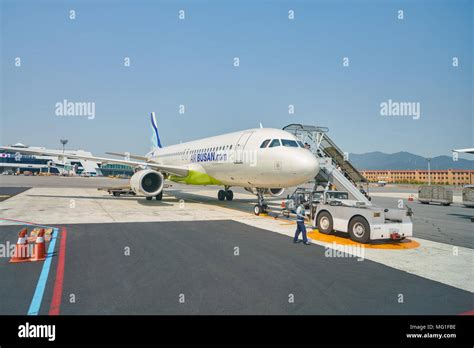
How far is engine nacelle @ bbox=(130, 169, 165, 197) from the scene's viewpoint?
20.5 m

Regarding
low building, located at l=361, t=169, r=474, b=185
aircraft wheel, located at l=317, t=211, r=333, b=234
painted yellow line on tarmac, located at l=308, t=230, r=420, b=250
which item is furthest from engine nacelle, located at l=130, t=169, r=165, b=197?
low building, located at l=361, t=169, r=474, b=185

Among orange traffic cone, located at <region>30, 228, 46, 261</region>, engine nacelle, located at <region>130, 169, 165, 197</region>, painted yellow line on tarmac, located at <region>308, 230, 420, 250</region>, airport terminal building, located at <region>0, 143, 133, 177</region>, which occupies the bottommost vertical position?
painted yellow line on tarmac, located at <region>308, 230, 420, 250</region>

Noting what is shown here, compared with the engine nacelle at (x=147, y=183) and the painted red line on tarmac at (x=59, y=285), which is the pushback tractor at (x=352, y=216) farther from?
the engine nacelle at (x=147, y=183)

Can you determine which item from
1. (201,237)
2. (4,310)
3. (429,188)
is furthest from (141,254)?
(429,188)

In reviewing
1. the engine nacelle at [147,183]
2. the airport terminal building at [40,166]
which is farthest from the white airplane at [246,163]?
the airport terminal building at [40,166]

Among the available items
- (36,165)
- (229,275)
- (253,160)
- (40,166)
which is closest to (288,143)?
(253,160)

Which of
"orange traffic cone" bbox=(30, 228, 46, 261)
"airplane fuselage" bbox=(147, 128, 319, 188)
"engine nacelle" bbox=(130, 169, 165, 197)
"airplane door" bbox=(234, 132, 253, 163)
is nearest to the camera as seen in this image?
"orange traffic cone" bbox=(30, 228, 46, 261)

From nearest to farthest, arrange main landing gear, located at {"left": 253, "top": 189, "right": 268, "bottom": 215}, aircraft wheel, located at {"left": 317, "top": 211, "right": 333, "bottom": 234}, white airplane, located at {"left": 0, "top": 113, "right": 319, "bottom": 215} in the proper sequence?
aircraft wheel, located at {"left": 317, "top": 211, "right": 333, "bottom": 234} → white airplane, located at {"left": 0, "top": 113, "right": 319, "bottom": 215} → main landing gear, located at {"left": 253, "top": 189, "right": 268, "bottom": 215}

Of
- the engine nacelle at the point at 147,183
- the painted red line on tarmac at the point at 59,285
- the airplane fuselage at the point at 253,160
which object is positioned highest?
the airplane fuselage at the point at 253,160

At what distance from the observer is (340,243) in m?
10.7

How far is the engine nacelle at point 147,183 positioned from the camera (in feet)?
67.4

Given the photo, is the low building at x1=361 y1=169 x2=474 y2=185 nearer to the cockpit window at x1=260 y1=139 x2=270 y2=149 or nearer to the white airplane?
the white airplane
